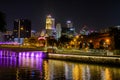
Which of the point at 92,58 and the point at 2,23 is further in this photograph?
the point at 92,58

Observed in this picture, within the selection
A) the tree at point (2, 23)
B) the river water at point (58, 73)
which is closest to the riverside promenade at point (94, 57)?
the river water at point (58, 73)

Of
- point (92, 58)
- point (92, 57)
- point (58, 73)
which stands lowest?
point (58, 73)

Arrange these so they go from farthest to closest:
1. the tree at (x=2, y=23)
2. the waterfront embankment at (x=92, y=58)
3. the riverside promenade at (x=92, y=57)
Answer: the riverside promenade at (x=92, y=57)
the waterfront embankment at (x=92, y=58)
the tree at (x=2, y=23)

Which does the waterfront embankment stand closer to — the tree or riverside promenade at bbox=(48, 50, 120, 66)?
riverside promenade at bbox=(48, 50, 120, 66)

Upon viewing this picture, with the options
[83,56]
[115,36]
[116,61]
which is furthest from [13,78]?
[115,36]

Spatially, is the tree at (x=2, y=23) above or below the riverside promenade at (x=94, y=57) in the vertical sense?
above

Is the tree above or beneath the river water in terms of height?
above

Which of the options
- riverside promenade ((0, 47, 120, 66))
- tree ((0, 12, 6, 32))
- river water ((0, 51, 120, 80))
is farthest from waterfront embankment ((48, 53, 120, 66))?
tree ((0, 12, 6, 32))

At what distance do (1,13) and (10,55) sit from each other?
3225 inches

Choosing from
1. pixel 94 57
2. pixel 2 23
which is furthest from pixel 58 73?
pixel 94 57

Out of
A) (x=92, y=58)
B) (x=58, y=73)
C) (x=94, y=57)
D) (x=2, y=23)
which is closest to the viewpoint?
(x=58, y=73)

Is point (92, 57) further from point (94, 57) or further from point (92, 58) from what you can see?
point (94, 57)

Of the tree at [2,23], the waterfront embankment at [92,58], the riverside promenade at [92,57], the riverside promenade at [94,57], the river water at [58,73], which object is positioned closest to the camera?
the river water at [58,73]

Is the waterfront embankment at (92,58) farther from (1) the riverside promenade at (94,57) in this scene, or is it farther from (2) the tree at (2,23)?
(2) the tree at (2,23)
